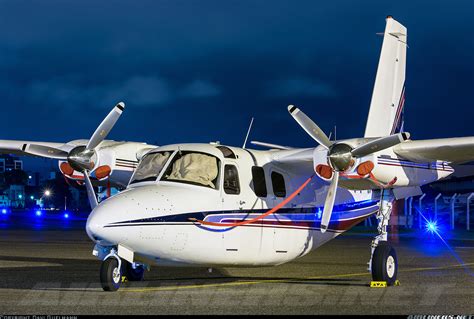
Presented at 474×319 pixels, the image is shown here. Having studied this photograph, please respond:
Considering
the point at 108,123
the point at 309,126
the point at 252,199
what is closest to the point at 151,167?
the point at 108,123

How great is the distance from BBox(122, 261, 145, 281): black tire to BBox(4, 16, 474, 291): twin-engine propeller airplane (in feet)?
0.10

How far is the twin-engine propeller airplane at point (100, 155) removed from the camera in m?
18.3

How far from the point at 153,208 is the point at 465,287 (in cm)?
690

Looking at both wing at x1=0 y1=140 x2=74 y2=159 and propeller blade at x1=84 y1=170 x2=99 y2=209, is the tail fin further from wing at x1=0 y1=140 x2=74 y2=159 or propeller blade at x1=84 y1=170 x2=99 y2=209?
wing at x1=0 y1=140 x2=74 y2=159

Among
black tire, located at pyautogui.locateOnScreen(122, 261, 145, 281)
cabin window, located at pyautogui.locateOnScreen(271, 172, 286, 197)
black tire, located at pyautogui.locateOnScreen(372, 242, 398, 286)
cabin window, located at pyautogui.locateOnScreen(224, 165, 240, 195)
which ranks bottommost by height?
black tire, located at pyautogui.locateOnScreen(122, 261, 145, 281)

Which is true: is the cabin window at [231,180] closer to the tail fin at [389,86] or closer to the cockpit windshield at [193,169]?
the cockpit windshield at [193,169]

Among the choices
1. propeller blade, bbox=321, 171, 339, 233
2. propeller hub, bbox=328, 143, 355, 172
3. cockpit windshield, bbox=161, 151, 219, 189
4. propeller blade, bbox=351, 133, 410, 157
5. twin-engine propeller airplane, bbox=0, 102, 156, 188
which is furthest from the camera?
twin-engine propeller airplane, bbox=0, 102, 156, 188

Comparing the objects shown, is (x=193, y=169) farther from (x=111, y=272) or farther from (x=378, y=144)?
(x=378, y=144)

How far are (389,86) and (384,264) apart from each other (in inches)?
222

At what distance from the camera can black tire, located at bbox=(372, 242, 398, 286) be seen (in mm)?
17688

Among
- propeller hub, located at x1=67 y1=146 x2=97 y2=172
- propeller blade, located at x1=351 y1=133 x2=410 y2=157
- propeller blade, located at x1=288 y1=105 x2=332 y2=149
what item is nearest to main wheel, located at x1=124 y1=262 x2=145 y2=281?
propeller hub, located at x1=67 y1=146 x2=97 y2=172

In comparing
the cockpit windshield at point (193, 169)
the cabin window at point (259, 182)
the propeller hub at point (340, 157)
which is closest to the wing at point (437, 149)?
the propeller hub at point (340, 157)

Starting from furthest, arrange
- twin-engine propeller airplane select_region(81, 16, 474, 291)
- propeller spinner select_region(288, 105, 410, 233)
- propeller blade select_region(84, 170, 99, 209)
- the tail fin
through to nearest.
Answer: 1. the tail fin
2. propeller blade select_region(84, 170, 99, 209)
3. propeller spinner select_region(288, 105, 410, 233)
4. twin-engine propeller airplane select_region(81, 16, 474, 291)

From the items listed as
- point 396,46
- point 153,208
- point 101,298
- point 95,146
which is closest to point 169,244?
point 153,208
